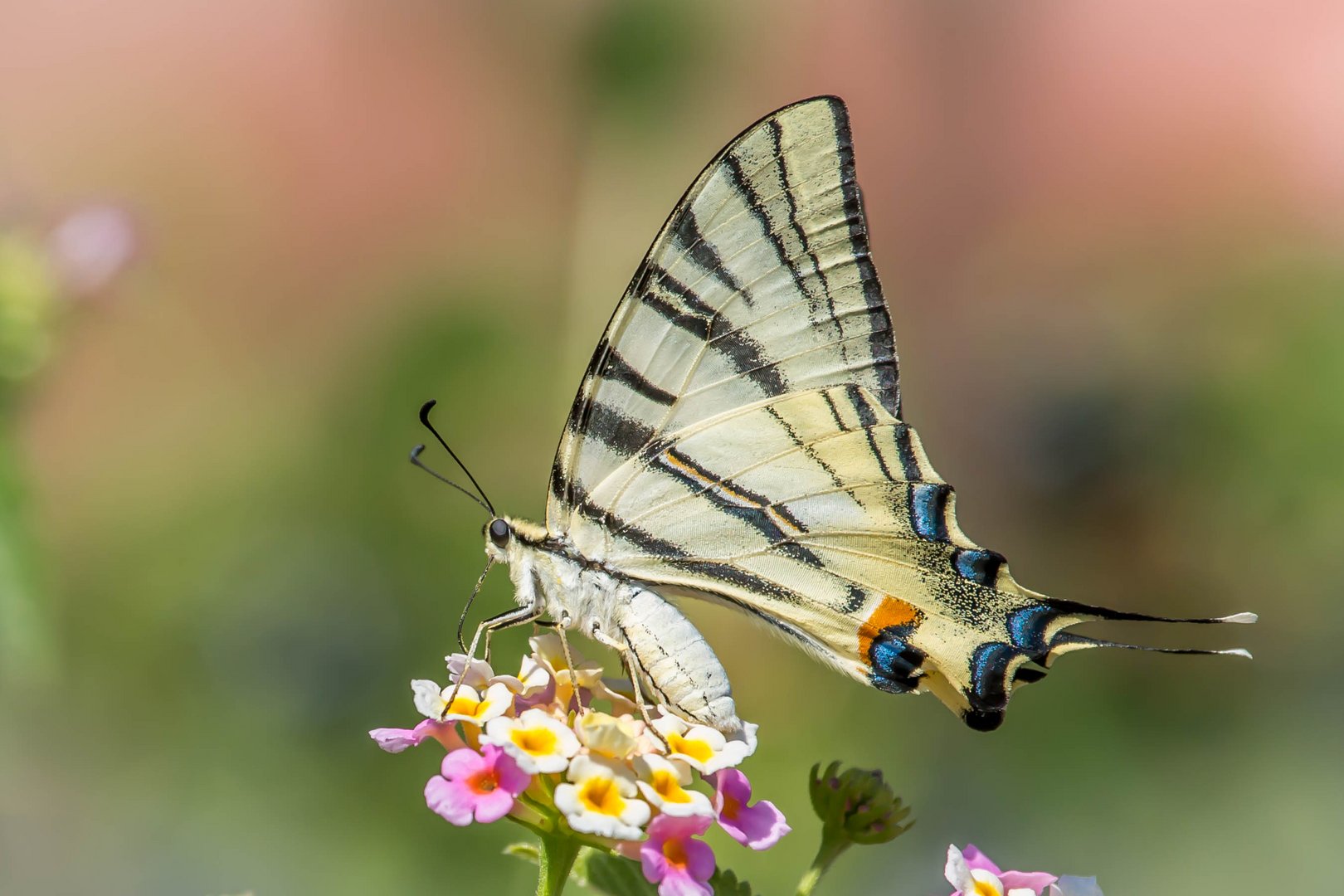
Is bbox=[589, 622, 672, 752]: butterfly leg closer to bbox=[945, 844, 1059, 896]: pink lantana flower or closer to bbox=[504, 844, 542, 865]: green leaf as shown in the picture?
bbox=[504, 844, 542, 865]: green leaf

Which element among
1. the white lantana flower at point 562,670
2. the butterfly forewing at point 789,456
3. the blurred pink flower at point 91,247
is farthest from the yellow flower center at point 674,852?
the blurred pink flower at point 91,247

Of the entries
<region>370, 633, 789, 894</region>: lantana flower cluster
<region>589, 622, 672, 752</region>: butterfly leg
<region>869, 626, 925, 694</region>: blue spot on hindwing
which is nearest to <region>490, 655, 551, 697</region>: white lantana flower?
<region>370, 633, 789, 894</region>: lantana flower cluster

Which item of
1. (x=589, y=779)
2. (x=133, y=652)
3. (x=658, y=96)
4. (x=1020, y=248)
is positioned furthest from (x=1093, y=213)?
(x=589, y=779)

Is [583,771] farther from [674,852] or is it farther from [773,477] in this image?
[773,477]

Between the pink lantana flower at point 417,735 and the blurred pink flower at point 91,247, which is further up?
the blurred pink flower at point 91,247

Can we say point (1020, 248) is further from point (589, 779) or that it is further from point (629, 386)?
point (589, 779)

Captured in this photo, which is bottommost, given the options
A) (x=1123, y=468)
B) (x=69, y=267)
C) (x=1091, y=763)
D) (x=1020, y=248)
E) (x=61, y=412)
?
(x=1091, y=763)

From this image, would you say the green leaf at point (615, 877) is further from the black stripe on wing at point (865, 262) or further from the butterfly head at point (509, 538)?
the black stripe on wing at point (865, 262)

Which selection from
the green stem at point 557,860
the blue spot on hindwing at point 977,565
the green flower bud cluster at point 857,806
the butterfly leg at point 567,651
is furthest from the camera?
the blue spot on hindwing at point 977,565
